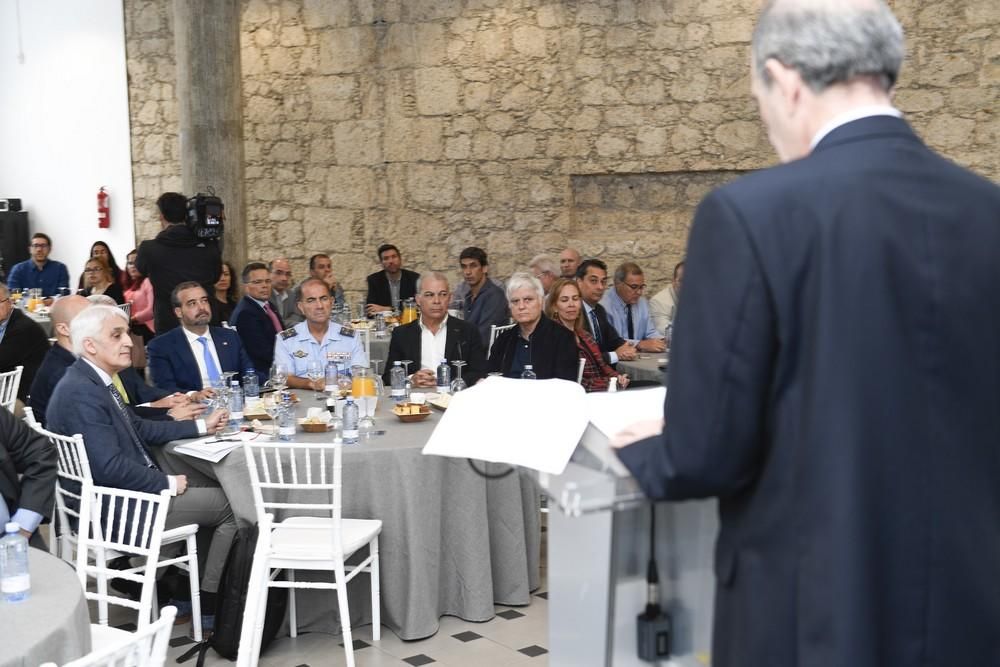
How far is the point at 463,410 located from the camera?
154cm

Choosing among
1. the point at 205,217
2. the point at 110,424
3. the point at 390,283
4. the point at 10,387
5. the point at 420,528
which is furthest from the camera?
the point at 390,283

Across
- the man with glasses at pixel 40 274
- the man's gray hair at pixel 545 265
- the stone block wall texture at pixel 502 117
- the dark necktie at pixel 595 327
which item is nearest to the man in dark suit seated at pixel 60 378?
the dark necktie at pixel 595 327

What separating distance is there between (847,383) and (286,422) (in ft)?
11.5

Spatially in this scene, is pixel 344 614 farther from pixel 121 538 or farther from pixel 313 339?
pixel 313 339

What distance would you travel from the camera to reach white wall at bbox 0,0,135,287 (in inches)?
444

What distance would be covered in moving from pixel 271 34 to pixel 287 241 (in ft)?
6.71

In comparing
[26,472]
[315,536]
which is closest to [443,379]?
[315,536]

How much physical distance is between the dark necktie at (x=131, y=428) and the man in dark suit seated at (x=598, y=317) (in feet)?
9.95

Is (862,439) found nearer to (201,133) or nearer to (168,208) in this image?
(168,208)

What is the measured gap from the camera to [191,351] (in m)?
5.42

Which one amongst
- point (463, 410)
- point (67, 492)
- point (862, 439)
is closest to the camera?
point (862, 439)

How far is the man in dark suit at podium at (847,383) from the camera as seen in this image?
1183 mm

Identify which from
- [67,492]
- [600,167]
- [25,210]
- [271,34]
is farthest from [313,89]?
[67,492]

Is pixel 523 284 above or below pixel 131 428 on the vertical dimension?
above
